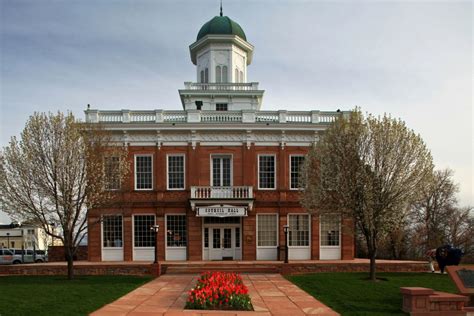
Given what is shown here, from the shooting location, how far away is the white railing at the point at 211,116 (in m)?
28.0

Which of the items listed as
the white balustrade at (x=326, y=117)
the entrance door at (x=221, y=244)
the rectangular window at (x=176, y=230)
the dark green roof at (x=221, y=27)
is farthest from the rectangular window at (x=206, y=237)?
the dark green roof at (x=221, y=27)

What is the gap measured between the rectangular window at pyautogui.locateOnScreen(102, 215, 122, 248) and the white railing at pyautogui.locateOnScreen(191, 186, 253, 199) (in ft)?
16.5

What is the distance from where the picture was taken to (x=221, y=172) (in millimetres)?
28031

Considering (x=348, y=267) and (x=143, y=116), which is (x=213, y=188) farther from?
(x=348, y=267)

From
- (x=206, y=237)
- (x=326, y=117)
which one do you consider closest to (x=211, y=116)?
(x=326, y=117)

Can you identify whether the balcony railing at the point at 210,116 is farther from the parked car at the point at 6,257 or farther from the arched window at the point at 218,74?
the parked car at the point at 6,257

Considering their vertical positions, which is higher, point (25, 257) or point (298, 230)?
point (298, 230)

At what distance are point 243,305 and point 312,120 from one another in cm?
1758

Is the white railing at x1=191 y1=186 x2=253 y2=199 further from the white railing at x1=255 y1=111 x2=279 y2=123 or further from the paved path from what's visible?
the paved path

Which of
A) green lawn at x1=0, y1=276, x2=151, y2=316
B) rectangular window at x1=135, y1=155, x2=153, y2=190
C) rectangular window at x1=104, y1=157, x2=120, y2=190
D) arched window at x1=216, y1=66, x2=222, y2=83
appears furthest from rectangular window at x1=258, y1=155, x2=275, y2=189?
green lawn at x1=0, y1=276, x2=151, y2=316

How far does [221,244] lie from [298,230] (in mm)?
4846

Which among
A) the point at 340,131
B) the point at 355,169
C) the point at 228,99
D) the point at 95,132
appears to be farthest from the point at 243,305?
the point at 228,99

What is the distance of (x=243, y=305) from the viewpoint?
502 inches

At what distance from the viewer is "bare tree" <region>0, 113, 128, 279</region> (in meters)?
19.0
